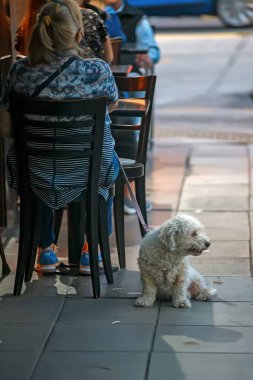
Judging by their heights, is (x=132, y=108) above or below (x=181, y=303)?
above

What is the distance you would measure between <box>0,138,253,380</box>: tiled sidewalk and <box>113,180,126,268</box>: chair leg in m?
0.11

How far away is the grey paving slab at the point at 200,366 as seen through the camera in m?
4.31

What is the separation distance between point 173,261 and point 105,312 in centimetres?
51

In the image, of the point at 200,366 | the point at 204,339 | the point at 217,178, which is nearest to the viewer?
the point at 200,366

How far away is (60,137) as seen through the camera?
5.36 metres

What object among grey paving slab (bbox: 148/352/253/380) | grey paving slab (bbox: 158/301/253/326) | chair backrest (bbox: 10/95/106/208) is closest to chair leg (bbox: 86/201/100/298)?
chair backrest (bbox: 10/95/106/208)

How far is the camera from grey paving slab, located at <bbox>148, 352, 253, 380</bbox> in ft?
14.1

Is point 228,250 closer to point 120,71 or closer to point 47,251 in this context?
point 47,251

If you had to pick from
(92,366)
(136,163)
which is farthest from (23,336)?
(136,163)

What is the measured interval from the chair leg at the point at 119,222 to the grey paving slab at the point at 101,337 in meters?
1.17

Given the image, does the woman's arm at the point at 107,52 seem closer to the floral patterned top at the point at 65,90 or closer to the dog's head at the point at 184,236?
the floral patterned top at the point at 65,90

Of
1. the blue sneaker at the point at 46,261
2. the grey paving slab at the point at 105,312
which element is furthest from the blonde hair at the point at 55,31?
the grey paving slab at the point at 105,312

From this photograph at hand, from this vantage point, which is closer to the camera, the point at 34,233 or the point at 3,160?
the point at 34,233

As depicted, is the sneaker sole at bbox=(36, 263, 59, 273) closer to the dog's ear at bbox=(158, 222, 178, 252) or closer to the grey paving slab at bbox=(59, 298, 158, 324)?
the grey paving slab at bbox=(59, 298, 158, 324)
